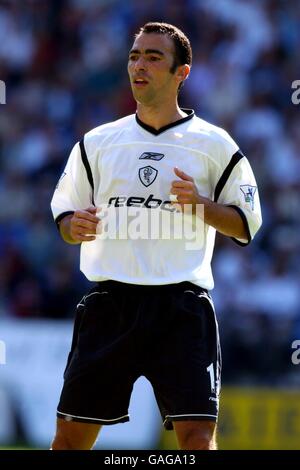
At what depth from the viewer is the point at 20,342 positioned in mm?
12656

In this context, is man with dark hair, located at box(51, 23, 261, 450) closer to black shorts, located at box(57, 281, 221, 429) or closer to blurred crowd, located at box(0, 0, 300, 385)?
black shorts, located at box(57, 281, 221, 429)

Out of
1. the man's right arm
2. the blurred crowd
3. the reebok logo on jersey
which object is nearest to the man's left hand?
the reebok logo on jersey

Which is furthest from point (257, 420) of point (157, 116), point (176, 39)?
point (176, 39)

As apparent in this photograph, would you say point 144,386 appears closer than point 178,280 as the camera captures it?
No

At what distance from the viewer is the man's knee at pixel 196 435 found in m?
5.63

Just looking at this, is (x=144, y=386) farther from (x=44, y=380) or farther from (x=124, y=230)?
(x=124, y=230)

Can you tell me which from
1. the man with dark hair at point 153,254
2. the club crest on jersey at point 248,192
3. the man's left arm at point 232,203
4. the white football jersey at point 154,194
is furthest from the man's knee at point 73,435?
the club crest on jersey at point 248,192

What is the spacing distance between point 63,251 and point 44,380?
236cm

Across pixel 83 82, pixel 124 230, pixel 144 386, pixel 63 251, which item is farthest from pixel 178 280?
pixel 83 82

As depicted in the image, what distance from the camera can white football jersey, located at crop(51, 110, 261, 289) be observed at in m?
5.96

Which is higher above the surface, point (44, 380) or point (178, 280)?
point (178, 280)

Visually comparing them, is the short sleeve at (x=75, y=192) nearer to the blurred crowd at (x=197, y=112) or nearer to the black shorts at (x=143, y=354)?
the black shorts at (x=143, y=354)

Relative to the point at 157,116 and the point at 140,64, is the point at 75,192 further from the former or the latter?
the point at 140,64

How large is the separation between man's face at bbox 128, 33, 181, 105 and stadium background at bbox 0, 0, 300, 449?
6033 mm
